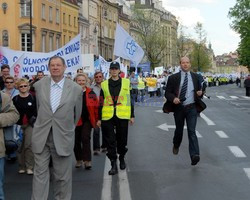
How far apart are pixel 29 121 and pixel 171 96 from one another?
225 cm

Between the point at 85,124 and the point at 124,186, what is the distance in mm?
2040

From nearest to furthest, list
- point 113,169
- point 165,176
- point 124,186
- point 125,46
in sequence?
point 124,186 < point 165,176 < point 113,169 < point 125,46

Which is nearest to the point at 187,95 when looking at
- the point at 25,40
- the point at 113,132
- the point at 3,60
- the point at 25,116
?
the point at 113,132

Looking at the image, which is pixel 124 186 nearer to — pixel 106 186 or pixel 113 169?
pixel 106 186

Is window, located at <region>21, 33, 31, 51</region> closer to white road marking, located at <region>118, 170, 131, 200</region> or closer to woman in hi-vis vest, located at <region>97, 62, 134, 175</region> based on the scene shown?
woman in hi-vis vest, located at <region>97, 62, 134, 175</region>

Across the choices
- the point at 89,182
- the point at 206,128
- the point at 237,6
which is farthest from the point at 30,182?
the point at 237,6

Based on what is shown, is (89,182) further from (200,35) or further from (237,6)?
(200,35)

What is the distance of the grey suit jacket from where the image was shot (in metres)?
6.28

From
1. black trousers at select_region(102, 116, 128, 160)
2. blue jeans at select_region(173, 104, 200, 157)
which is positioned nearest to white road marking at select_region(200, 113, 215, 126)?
blue jeans at select_region(173, 104, 200, 157)

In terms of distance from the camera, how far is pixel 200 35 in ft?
361

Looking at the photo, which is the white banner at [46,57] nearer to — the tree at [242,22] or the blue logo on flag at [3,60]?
the blue logo on flag at [3,60]

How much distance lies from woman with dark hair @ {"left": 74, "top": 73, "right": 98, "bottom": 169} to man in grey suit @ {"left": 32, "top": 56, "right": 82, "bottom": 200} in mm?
3335

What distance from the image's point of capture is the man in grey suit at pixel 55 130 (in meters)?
6.28

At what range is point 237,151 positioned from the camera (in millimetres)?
11375
